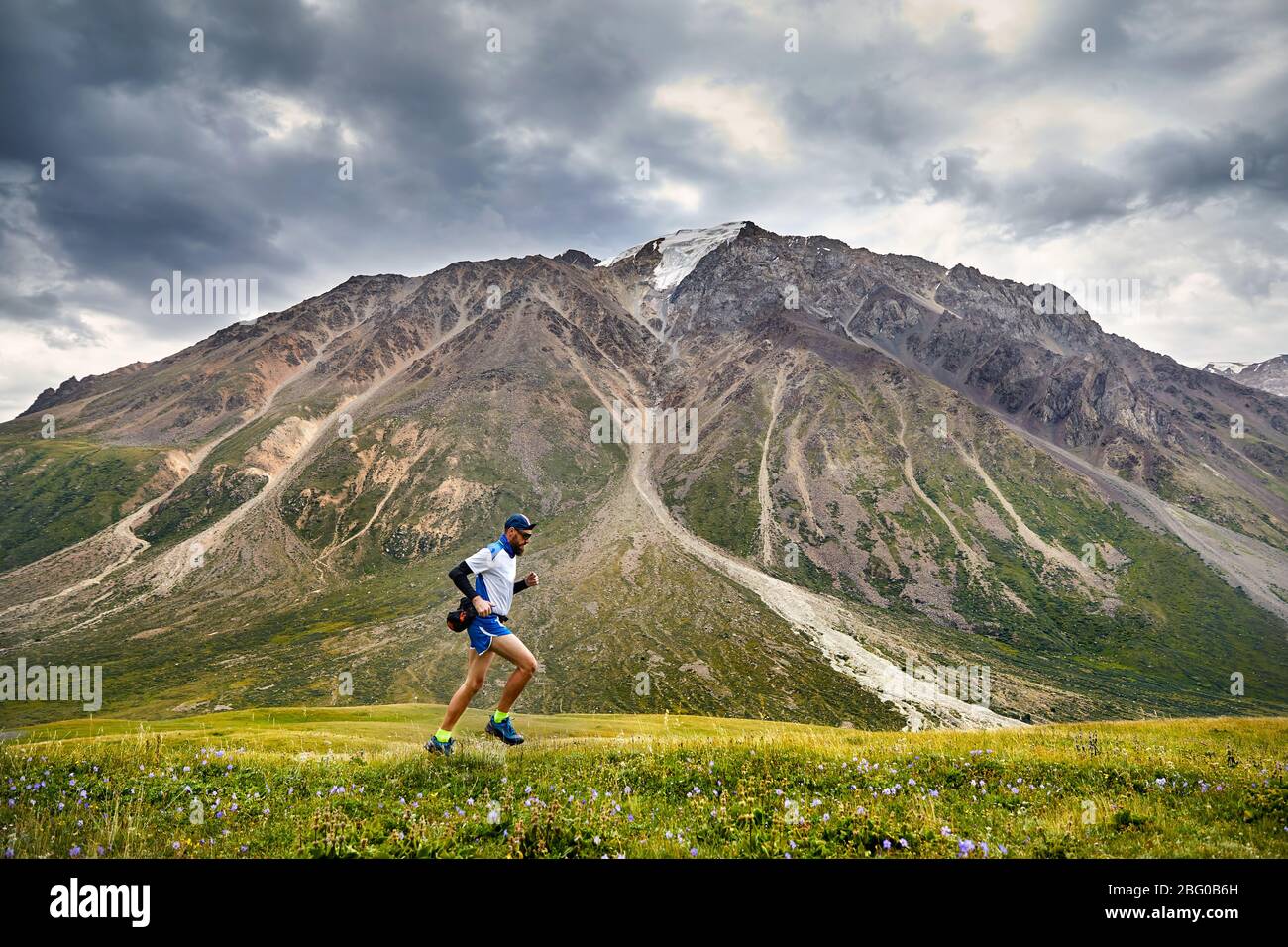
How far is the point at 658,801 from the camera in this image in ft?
24.2

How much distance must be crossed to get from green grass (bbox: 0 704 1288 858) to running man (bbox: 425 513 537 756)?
0.86 m

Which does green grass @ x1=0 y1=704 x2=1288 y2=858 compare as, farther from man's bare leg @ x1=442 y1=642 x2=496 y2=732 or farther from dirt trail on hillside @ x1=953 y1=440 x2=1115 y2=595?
dirt trail on hillside @ x1=953 y1=440 x2=1115 y2=595

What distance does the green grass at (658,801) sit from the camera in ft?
18.5

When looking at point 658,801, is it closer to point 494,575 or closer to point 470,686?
point 470,686

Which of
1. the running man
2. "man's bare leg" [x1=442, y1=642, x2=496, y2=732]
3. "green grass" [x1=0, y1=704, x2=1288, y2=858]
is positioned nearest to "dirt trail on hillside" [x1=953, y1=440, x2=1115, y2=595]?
"green grass" [x1=0, y1=704, x2=1288, y2=858]

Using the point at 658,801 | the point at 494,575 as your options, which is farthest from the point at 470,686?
the point at 658,801

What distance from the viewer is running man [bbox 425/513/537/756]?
11.1 meters

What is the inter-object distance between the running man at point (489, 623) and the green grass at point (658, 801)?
86 centimetres

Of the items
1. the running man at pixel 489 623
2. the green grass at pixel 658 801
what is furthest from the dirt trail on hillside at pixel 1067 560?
the running man at pixel 489 623

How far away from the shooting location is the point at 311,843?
18.1 feet
